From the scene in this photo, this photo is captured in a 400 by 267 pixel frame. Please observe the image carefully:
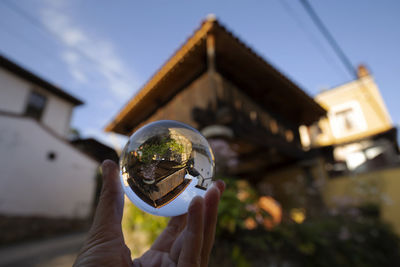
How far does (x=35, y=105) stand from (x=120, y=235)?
16.0 meters

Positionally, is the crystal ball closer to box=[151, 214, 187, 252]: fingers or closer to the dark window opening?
box=[151, 214, 187, 252]: fingers

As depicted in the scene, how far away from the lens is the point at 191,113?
4945mm

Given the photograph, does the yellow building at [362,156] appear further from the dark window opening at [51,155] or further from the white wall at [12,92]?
the white wall at [12,92]

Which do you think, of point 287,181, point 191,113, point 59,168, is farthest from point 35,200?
point 287,181

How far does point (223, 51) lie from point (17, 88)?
13.3m

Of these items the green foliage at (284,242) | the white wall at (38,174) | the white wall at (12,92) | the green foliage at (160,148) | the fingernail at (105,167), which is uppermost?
the white wall at (12,92)

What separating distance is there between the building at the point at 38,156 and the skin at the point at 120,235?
33.7 ft

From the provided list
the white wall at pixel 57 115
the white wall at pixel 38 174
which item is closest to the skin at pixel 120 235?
the white wall at pixel 38 174

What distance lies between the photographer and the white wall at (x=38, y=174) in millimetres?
9398

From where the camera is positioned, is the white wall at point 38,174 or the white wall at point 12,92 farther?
the white wall at point 12,92

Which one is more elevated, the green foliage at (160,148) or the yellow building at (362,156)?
the yellow building at (362,156)

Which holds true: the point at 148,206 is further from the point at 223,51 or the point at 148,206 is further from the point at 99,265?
the point at 223,51

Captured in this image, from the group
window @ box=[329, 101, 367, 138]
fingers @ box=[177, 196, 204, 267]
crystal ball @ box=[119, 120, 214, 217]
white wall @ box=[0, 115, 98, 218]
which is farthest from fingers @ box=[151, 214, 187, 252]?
window @ box=[329, 101, 367, 138]

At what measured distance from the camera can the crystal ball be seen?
3.28ft
